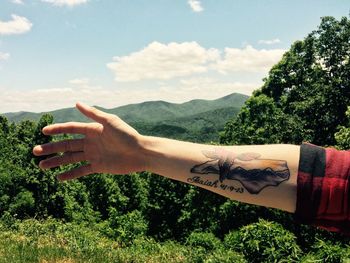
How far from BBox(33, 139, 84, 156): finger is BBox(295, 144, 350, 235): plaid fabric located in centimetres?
130

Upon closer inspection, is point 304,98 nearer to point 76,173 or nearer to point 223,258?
point 223,258

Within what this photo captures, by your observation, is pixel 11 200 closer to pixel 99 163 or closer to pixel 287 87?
pixel 287 87

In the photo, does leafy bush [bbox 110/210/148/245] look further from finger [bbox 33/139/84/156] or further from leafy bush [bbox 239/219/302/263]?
finger [bbox 33/139/84/156]

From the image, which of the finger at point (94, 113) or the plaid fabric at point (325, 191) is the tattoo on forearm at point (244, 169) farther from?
the finger at point (94, 113)

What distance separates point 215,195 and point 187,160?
29.4 metres

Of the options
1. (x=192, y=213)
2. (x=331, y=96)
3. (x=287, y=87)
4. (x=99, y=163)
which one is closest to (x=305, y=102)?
(x=331, y=96)

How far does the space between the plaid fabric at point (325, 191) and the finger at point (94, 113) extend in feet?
3.70

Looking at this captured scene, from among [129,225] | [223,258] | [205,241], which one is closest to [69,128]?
[223,258]

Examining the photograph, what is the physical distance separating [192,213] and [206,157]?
99.9 ft

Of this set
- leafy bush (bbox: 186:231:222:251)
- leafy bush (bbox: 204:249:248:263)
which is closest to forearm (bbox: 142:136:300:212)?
leafy bush (bbox: 204:249:248:263)

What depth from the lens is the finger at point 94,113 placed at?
7.76 feet

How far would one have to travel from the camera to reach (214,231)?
97.3 ft

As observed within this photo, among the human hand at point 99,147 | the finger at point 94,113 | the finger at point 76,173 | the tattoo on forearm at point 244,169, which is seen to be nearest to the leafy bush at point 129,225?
the finger at point 76,173

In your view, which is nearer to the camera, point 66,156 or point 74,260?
point 66,156
